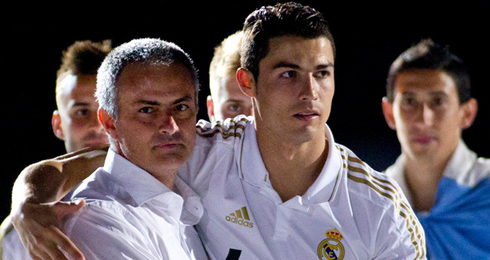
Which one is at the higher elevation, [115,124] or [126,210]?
[115,124]

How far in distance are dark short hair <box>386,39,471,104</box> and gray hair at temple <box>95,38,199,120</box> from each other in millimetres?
2426

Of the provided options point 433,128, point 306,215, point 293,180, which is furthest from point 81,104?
point 433,128

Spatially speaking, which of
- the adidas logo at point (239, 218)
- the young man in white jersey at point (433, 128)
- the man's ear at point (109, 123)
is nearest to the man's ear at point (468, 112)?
the young man in white jersey at point (433, 128)

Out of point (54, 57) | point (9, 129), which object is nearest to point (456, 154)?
point (54, 57)

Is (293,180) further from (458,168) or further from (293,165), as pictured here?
(458,168)

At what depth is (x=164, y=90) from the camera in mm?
1560

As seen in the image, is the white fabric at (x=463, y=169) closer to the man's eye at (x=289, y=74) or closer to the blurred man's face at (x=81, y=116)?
the man's eye at (x=289, y=74)

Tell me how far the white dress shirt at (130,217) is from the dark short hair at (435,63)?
7.87 ft

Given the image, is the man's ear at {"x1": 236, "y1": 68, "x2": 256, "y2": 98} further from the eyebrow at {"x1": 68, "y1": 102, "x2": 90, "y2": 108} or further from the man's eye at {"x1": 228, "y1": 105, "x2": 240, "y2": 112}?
the eyebrow at {"x1": 68, "y1": 102, "x2": 90, "y2": 108}

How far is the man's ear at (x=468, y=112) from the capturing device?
357 centimetres

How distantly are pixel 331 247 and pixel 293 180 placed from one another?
0.27 m

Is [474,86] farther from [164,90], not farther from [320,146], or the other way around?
[164,90]

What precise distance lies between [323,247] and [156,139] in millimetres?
714

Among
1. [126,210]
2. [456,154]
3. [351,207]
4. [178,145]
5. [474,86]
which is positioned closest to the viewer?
[126,210]
